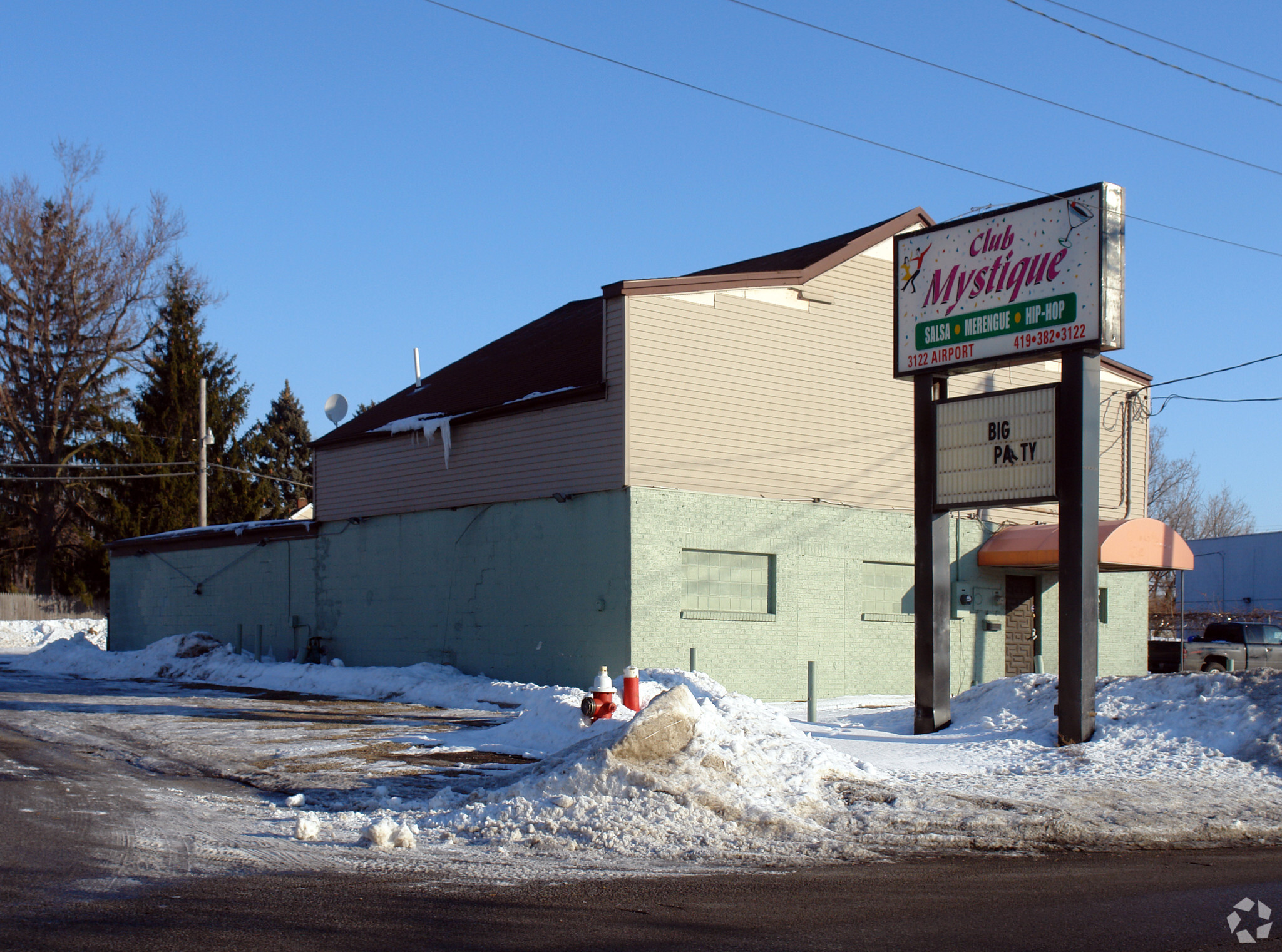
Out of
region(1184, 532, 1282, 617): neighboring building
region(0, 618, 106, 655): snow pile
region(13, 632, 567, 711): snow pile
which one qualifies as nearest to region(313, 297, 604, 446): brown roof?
region(13, 632, 567, 711): snow pile

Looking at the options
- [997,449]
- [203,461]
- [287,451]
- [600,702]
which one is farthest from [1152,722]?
[287,451]

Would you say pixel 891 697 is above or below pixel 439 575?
below

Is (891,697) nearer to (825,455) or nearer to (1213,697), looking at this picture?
(825,455)

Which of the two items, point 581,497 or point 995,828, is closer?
point 995,828

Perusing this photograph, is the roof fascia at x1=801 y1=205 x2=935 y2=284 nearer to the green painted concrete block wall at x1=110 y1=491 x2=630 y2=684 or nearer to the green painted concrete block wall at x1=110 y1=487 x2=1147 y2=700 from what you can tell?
the green painted concrete block wall at x1=110 y1=487 x2=1147 y2=700

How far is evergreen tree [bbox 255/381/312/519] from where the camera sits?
65.8 metres

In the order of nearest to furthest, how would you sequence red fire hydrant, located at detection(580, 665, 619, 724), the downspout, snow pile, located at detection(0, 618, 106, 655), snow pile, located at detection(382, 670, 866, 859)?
1. snow pile, located at detection(382, 670, 866, 859)
2. red fire hydrant, located at detection(580, 665, 619, 724)
3. the downspout
4. snow pile, located at detection(0, 618, 106, 655)

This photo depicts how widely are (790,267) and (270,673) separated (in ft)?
43.8

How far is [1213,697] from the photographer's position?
1315 cm

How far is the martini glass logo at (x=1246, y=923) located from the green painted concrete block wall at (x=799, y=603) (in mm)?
13020

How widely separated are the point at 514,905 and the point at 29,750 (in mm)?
9017

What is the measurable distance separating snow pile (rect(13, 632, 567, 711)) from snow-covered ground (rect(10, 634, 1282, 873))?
3.44 meters

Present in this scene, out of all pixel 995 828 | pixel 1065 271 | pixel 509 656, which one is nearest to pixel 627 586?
pixel 509 656

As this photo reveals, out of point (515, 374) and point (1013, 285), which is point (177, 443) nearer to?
point (515, 374)
